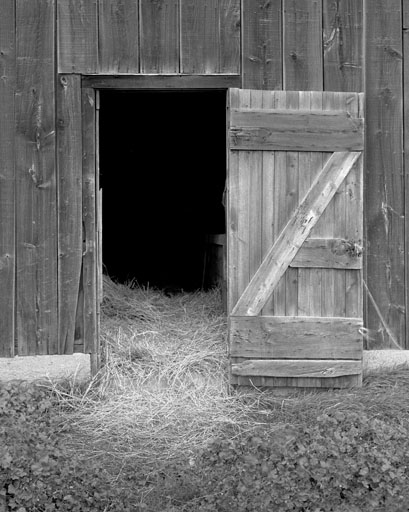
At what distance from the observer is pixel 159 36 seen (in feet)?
15.4

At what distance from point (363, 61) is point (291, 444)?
2.87 m

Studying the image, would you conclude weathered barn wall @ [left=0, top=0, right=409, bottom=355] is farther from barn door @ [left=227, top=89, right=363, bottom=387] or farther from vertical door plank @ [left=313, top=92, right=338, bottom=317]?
barn door @ [left=227, top=89, right=363, bottom=387]

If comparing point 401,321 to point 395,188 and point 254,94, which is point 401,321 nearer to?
point 395,188

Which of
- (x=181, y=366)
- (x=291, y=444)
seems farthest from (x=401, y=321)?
(x=181, y=366)

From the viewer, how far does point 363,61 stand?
4.83 meters

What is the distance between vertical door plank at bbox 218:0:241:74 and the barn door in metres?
0.25

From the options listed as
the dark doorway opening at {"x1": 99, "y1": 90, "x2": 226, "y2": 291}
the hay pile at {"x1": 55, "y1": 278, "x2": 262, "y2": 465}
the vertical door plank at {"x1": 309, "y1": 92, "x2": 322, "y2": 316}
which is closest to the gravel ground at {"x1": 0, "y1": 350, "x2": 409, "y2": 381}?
the hay pile at {"x1": 55, "y1": 278, "x2": 262, "y2": 465}

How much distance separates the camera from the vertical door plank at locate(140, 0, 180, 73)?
4.69 meters

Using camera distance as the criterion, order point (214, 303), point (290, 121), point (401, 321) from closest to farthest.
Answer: point (290, 121) < point (401, 321) < point (214, 303)

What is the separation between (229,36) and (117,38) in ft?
2.73

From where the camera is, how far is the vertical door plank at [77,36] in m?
4.67

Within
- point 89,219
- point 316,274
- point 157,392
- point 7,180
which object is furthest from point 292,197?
point 7,180

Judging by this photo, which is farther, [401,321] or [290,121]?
[401,321]

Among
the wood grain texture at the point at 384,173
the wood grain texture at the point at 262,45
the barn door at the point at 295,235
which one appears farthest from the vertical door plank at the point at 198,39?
the wood grain texture at the point at 384,173
